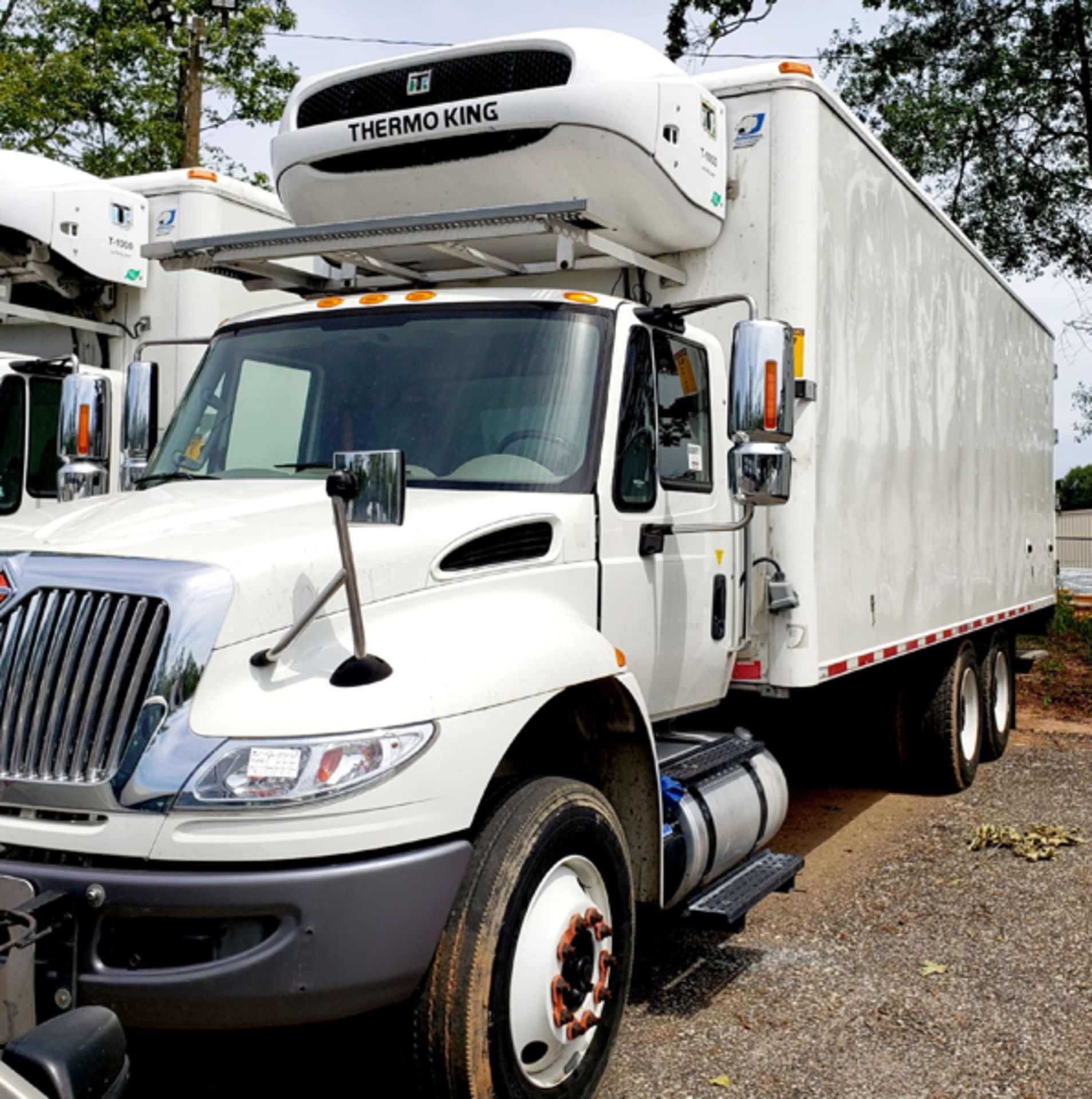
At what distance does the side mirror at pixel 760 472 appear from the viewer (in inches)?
177

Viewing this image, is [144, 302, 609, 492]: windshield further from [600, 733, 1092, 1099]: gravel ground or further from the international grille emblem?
[600, 733, 1092, 1099]: gravel ground

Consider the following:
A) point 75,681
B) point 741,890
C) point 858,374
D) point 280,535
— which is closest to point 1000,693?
point 858,374

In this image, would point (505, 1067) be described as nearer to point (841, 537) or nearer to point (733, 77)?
point (841, 537)

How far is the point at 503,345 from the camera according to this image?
4.75 meters

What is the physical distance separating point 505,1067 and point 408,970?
48 cm

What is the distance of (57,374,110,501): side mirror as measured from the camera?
18.2 feet

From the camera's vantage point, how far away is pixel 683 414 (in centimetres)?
526

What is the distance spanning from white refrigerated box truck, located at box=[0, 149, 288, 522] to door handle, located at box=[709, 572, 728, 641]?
3.71 meters

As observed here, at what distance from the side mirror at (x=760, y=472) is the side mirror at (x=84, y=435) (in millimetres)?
2702

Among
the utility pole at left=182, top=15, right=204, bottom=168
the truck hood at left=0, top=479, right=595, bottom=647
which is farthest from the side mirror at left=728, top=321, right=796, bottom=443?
the utility pole at left=182, top=15, right=204, bottom=168

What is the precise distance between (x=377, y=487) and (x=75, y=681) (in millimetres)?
891

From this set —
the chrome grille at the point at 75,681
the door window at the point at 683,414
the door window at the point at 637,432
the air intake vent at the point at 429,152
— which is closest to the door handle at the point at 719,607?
the door window at the point at 683,414

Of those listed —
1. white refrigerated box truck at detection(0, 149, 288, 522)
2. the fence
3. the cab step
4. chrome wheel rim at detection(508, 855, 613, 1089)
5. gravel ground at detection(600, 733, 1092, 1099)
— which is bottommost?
the fence

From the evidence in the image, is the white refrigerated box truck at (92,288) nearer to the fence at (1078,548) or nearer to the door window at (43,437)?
the door window at (43,437)
